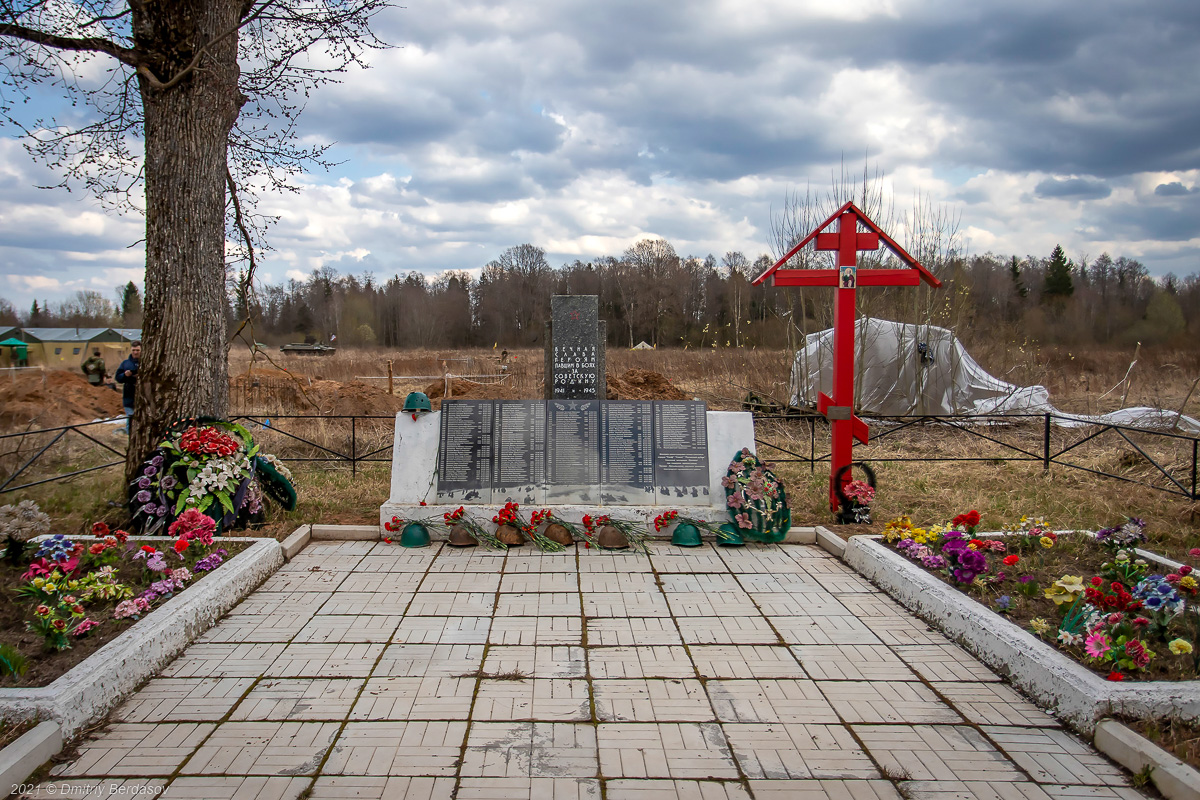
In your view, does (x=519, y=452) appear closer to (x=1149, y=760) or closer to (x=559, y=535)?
(x=559, y=535)

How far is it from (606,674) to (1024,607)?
248cm

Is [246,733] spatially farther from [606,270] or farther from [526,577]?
[606,270]

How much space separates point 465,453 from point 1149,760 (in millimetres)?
4914

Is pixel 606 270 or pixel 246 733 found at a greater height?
pixel 606 270

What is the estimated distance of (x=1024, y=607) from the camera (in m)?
4.07

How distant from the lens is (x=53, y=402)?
17.6m

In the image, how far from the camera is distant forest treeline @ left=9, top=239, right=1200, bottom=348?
48.5ft

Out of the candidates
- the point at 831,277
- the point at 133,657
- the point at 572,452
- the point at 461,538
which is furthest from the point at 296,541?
the point at 831,277

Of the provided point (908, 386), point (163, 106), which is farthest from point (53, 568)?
point (908, 386)

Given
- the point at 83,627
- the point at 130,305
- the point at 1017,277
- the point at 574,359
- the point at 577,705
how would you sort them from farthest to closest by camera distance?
1. the point at 130,305
2. the point at 1017,277
3. the point at 574,359
4. the point at 83,627
5. the point at 577,705

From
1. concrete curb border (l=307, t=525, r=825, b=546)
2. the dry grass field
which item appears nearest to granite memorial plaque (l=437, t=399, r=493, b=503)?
concrete curb border (l=307, t=525, r=825, b=546)

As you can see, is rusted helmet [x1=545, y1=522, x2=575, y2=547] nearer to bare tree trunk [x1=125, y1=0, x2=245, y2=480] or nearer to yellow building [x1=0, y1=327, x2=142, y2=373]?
bare tree trunk [x1=125, y1=0, x2=245, y2=480]

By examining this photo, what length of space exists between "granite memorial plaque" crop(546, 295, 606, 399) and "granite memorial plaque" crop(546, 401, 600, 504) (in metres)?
0.49

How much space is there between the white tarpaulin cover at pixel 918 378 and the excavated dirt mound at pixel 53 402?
15488 millimetres
